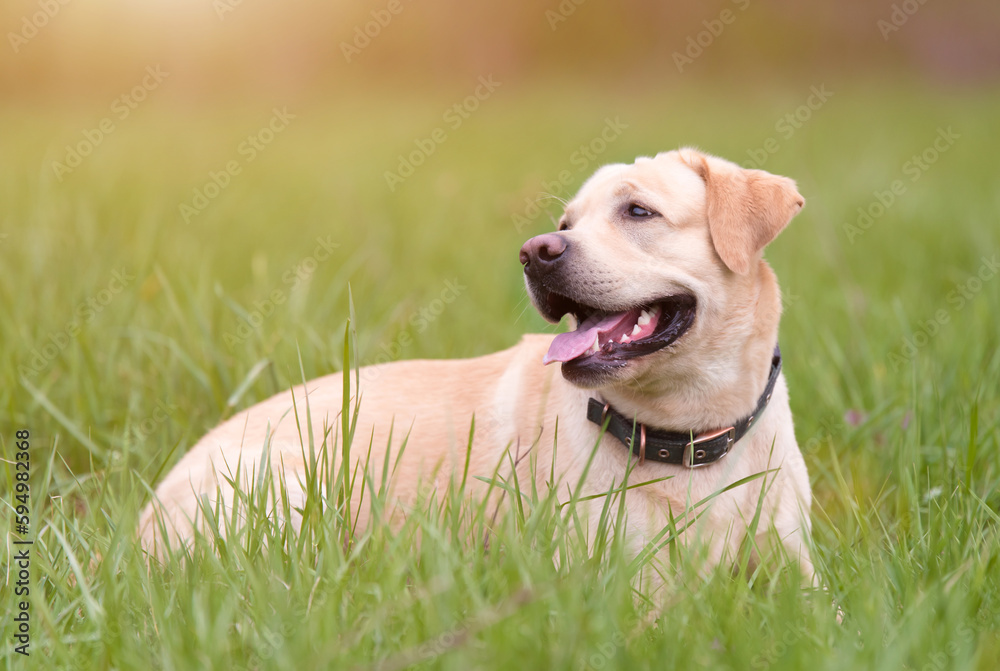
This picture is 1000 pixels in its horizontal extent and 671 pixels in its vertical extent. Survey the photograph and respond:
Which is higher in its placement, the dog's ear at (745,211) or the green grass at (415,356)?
the dog's ear at (745,211)

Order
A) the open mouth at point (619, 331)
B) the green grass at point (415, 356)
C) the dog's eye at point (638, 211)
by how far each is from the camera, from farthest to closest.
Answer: the dog's eye at point (638, 211)
the open mouth at point (619, 331)
the green grass at point (415, 356)

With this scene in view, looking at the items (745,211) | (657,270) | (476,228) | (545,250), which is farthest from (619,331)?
(476,228)

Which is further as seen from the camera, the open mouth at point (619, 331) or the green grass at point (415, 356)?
the open mouth at point (619, 331)

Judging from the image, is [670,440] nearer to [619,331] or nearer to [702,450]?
[702,450]

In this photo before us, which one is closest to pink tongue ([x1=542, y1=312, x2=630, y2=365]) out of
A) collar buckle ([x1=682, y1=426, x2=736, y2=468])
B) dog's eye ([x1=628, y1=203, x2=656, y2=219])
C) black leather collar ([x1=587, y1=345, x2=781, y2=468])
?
black leather collar ([x1=587, y1=345, x2=781, y2=468])

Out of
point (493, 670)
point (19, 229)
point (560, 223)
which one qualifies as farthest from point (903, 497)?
point (19, 229)

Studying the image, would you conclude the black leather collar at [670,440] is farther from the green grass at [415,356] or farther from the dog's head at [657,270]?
the green grass at [415,356]

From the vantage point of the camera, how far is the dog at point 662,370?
2.70m

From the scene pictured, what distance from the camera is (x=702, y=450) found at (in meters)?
2.71

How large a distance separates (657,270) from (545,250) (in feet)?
1.20

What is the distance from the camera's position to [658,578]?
8.33 ft

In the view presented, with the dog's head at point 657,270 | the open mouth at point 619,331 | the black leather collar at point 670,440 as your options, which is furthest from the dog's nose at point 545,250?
the black leather collar at point 670,440

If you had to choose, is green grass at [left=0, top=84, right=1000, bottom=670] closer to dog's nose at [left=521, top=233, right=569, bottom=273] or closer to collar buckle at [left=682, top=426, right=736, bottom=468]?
collar buckle at [left=682, top=426, right=736, bottom=468]

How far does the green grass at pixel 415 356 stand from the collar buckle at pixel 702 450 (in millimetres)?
368
